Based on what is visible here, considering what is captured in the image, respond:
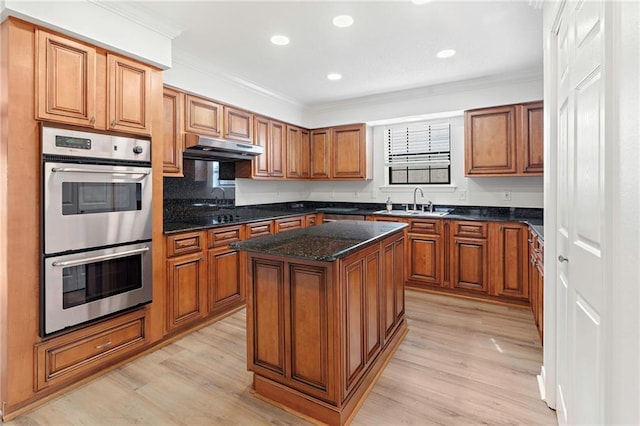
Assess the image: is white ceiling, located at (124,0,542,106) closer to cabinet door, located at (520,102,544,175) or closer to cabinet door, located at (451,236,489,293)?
cabinet door, located at (520,102,544,175)

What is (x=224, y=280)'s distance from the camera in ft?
10.8

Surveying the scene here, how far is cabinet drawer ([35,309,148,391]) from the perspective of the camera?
6.70 ft

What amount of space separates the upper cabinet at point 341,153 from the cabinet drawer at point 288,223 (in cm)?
98

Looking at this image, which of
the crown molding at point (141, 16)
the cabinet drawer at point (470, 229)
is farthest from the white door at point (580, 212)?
the crown molding at point (141, 16)

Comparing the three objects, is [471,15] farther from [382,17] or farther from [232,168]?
[232,168]

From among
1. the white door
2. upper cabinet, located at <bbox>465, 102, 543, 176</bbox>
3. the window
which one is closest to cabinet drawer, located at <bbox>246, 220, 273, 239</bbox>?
the window

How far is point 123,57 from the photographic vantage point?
94.8 inches

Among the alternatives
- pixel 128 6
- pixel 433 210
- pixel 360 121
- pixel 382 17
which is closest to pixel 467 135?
pixel 433 210

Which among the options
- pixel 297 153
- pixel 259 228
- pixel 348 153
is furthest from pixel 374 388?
pixel 297 153

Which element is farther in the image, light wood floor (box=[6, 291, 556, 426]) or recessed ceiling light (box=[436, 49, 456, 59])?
recessed ceiling light (box=[436, 49, 456, 59])

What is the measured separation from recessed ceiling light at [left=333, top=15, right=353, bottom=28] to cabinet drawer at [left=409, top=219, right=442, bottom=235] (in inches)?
94.6

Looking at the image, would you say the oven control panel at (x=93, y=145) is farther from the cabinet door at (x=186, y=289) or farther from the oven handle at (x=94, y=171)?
the cabinet door at (x=186, y=289)

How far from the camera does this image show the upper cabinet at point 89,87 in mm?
2008

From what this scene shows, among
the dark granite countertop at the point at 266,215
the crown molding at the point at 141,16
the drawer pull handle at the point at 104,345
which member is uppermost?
the crown molding at the point at 141,16
